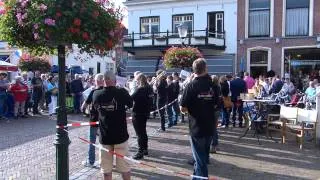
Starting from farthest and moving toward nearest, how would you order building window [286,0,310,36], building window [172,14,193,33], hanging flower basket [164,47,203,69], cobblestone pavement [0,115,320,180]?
building window [172,14,193,33] < building window [286,0,310,36] < hanging flower basket [164,47,203,69] < cobblestone pavement [0,115,320,180]

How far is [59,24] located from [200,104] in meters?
2.32

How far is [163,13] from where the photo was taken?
31.4m

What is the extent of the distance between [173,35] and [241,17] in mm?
4714

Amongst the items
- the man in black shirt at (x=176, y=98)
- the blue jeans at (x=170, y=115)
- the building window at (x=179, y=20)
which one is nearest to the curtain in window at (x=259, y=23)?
the building window at (x=179, y=20)

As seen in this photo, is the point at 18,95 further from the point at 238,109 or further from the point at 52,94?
the point at 238,109

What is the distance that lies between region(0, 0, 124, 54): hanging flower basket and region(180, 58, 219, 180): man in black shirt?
1.35 meters

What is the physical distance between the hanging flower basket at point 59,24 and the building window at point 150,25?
25646mm

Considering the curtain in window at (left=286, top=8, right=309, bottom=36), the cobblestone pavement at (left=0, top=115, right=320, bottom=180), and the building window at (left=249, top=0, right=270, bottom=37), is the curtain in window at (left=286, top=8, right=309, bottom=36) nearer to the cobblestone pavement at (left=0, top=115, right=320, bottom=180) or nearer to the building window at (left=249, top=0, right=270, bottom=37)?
the building window at (left=249, top=0, right=270, bottom=37)

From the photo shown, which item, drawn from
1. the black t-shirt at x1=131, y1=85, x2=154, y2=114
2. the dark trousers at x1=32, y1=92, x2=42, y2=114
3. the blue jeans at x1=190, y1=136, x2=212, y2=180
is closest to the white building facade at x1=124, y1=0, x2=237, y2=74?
the dark trousers at x1=32, y1=92, x2=42, y2=114

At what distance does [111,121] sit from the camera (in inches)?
252

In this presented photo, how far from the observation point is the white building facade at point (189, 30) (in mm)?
28891

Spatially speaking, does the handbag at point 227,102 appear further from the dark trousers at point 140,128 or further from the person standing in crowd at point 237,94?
the dark trousers at point 140,128

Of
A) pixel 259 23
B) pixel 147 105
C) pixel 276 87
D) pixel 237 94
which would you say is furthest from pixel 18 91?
pixel 259 23

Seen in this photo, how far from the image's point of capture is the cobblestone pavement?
8078mm
